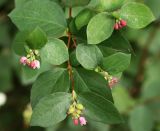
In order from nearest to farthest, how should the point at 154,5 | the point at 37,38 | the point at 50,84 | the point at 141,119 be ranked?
the point at 37,38 < the point at 50,84 < the point at 154,5 < the point at 141,119

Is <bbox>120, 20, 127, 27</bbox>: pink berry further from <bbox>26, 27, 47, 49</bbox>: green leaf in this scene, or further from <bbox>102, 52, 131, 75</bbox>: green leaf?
<bbox>26, 27, 47, 49</bbox>: green leaf

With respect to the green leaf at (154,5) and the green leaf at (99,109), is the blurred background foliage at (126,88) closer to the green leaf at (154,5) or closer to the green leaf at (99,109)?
the green leaf at (154,5)

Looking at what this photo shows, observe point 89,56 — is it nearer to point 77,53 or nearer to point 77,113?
point 77,53

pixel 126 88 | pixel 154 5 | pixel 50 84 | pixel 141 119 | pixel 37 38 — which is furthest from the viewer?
pixel 126 88

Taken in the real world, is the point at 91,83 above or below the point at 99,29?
below

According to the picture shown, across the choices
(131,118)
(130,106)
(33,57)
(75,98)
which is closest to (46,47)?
(33,57)

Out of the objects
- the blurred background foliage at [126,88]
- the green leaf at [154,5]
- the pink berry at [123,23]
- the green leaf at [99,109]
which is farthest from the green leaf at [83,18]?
the blurred background foliage at [126,88]

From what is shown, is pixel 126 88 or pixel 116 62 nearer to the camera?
pixel 116 62

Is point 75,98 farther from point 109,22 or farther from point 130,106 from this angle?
point 130,106

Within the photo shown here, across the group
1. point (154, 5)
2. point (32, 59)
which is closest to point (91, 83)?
point (32, 59)
